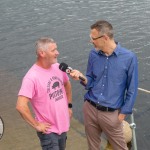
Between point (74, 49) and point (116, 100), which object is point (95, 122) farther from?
point (74, 49)

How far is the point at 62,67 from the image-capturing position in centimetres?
458

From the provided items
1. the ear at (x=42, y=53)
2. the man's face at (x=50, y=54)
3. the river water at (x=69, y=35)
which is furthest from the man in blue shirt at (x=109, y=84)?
the river water at (x=69, y=35)

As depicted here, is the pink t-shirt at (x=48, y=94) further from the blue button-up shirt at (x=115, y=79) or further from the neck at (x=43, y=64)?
the blue button-up shirt at (x=115, y=79)

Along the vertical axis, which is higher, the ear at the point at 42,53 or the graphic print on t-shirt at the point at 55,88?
the ear at the point at 42,53

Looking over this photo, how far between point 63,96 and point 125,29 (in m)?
12.8

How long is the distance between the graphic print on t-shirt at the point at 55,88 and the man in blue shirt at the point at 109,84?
363 mm

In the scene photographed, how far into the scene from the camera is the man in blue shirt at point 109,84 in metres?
4.67

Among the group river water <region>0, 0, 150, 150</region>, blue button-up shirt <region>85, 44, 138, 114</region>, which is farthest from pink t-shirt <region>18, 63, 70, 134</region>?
river water <region>0, 0, 150, 150</region>

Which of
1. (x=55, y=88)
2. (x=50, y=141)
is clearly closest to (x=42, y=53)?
(x=55, y=88)

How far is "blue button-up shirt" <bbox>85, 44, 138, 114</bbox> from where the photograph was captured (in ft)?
15.4

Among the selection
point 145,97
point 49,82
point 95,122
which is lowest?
point 145,97

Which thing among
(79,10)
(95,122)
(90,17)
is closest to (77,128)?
(95,122)

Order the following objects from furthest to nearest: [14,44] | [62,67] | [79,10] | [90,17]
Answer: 1. [79,10]
2. [90,17]
3. [14,44]
4. [62,67]

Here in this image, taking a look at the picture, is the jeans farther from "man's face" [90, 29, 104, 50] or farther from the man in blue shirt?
"man's face" [90, 29, 104, 50]
